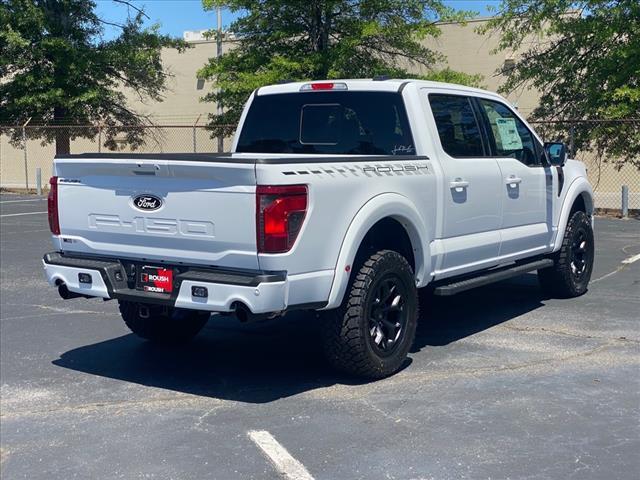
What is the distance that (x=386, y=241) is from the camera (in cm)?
616

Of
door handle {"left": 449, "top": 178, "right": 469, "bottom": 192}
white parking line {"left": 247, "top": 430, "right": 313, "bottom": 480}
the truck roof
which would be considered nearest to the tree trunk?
the truck roof

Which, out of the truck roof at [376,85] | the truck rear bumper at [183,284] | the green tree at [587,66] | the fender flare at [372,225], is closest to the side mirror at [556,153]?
the truck roof at [376,85]

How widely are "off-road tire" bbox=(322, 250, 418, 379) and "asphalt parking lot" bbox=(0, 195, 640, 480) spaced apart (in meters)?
0.17

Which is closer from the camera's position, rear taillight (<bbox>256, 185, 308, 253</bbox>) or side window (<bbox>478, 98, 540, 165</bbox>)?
rear taillight (<bbox>256, 185, 308, 253</bbox>)

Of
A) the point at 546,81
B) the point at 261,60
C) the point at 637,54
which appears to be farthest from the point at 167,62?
the point at 637,54

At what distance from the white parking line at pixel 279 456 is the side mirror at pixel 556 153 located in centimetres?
449

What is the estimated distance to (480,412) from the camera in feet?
16.9

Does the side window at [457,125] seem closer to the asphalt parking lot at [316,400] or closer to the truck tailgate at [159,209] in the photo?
the asphalt parking lot at [316,400]

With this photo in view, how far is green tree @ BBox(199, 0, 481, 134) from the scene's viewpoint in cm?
2222

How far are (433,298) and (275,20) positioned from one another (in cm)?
1576

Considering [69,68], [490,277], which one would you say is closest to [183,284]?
[490,277]

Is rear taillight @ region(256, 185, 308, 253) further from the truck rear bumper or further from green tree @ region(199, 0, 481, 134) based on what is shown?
green tree @ region(199, 0, 481, 134)

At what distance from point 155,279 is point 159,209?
1.48ft

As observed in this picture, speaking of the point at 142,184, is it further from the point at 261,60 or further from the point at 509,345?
the point at 261,60
